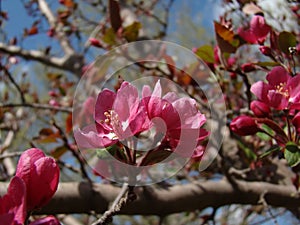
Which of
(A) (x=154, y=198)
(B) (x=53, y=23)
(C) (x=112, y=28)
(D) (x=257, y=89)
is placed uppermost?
(D) (x=257, y=89)

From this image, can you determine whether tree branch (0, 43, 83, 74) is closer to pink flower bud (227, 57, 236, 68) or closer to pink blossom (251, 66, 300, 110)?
pink flower bud (227, 57, 236, 68)

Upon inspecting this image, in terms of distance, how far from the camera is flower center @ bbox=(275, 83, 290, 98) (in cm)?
105

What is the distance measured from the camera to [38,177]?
73 centimetres

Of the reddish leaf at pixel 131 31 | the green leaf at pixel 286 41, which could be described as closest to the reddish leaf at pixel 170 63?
the reddish leaf at pixel 131 31

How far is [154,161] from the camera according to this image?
2.97ft

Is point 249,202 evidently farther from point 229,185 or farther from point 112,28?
point 112,28

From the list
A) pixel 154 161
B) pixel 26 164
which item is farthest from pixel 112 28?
pixel 26 164

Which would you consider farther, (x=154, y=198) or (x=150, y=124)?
(x=154, y=198)

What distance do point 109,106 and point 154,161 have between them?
16cm

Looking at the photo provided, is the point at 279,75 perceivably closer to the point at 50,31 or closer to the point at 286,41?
the point at 286,41

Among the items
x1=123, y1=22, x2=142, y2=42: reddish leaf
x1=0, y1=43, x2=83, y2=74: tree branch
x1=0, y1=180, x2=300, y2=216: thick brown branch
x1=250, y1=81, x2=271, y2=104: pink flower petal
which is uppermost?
x1=250, y1=81, x2=271, y2=104: pink flower petal

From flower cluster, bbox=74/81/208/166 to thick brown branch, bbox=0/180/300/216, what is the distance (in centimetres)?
52

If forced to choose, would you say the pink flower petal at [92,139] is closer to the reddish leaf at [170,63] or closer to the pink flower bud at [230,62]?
the pink flower bud at [230,62]

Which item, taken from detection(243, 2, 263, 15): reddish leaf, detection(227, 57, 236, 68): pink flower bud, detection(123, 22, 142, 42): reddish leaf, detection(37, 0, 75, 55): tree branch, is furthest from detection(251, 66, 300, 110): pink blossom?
detection(37, 0, 75, 55): tree branch
